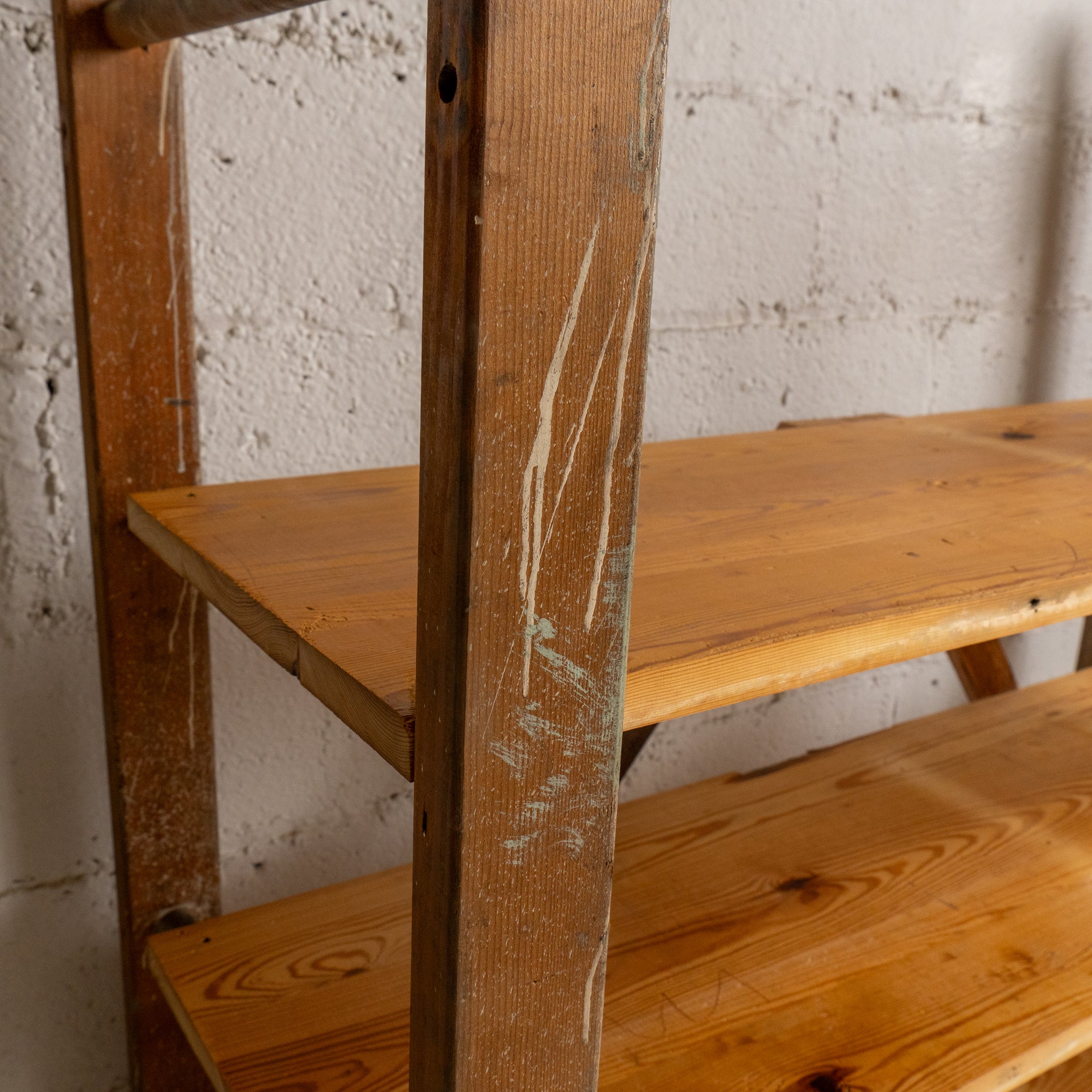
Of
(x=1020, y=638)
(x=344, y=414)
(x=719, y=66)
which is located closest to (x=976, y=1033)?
(x=344, y=414)

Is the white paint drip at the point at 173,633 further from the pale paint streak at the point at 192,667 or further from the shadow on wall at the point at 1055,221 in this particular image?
the shadow on wall at the point at 1055,221

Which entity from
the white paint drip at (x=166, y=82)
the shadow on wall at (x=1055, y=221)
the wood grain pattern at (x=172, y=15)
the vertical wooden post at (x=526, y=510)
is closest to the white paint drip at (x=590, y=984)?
the vertical wooden post at (x=526, y=510)

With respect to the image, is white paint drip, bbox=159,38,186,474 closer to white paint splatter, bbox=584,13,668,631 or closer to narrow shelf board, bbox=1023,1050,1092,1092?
white paint splatter, bbox=584,13,668,631

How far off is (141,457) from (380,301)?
305mm

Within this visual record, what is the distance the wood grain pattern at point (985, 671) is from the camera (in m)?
1.34

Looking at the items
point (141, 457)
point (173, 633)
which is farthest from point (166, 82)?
point (173, 633)

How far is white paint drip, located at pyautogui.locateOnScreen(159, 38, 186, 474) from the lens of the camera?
2.37 ft

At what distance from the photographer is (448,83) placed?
348mm

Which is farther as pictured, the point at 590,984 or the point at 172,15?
the point at 172,15

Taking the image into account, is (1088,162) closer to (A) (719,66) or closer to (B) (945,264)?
(B) (945,264)

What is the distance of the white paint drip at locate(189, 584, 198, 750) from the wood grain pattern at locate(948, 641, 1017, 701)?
0.91 m

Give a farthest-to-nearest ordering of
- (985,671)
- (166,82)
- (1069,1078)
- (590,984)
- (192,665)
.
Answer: (985,671) < (1069,1078) < (192,665) < (166,82) < (590,984)

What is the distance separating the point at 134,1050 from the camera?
0.86 metres

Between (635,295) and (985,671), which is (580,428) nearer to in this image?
(635,295)
